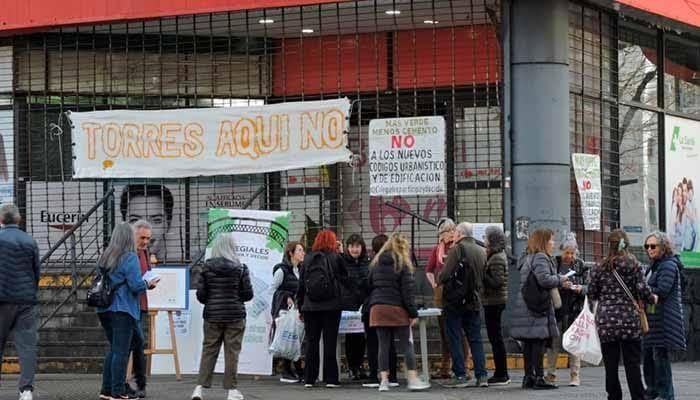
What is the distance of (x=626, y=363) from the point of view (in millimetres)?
11555

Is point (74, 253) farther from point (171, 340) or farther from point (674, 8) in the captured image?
point (674, 8)

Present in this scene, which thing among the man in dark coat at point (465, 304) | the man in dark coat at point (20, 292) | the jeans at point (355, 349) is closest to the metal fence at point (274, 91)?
the jeans at point (355, 349)

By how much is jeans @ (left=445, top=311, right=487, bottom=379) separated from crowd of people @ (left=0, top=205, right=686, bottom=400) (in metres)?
A: 0.01

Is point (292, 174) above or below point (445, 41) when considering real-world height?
below

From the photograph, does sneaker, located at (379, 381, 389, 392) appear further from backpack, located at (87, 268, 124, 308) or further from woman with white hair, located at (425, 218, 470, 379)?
backpack, located at (87, 268, 124, 308)

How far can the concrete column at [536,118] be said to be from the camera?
651 inches

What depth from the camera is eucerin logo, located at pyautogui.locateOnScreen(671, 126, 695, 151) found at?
20250 millimetres

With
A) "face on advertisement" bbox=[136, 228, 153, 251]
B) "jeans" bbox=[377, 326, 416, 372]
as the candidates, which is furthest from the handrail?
"jeans" bbox=[377, 326, 416, 372]

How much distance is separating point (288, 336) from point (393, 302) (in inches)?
67.7

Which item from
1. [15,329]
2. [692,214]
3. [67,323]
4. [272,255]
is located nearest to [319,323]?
[272,255]

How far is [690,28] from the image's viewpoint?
1981cm

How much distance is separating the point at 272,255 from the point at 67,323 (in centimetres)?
349

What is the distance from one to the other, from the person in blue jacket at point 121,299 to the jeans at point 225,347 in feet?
2.49

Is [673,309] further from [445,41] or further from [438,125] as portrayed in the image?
[445,41]
